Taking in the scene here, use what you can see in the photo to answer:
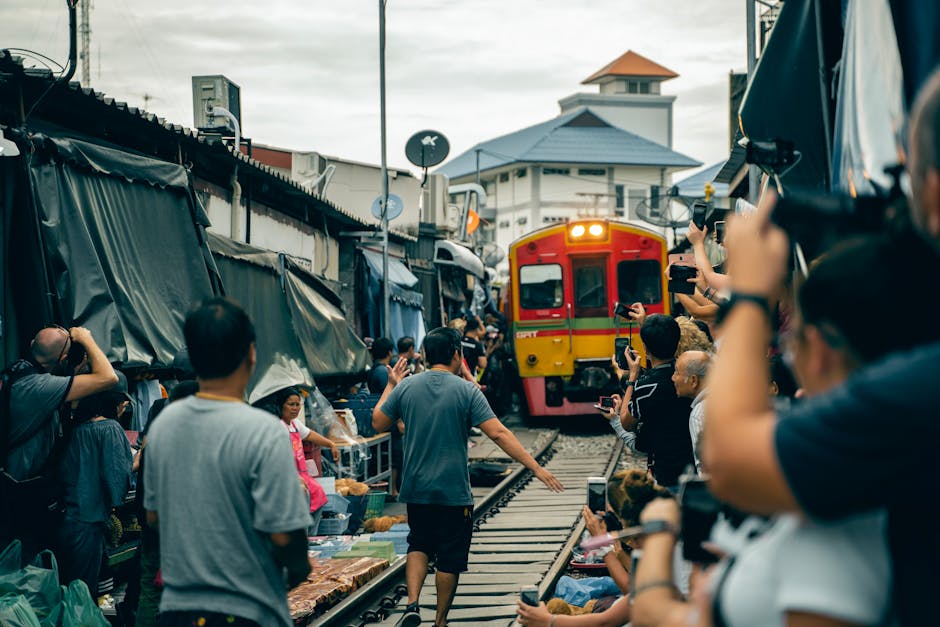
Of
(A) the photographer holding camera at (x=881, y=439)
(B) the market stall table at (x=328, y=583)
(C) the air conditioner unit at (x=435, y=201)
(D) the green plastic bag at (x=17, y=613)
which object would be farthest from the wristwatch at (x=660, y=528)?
(C) the air conditioner unit at (x=435, y=201)

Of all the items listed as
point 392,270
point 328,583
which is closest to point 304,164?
point 392,270

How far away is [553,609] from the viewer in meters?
5.61

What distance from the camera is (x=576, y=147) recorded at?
189 feet

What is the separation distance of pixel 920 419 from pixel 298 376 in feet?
30.6

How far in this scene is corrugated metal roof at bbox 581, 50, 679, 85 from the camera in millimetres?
67562

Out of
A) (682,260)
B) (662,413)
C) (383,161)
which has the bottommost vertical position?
(662,413)

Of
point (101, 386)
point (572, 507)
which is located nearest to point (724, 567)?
point (101, 386)

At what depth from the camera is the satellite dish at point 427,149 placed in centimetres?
1688

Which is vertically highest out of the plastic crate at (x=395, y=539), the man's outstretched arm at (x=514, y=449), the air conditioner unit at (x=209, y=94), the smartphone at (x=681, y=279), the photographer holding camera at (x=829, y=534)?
the air conditioner unit at (x=209, y=94)

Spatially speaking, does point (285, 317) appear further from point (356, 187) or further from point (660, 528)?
point (356, 187)

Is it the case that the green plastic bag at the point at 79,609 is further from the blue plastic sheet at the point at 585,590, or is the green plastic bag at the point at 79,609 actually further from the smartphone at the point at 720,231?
the smartphone at the point at 720,231

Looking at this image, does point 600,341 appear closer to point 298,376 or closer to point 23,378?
point 298,376

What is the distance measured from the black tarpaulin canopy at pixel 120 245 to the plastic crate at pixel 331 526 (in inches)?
89.4

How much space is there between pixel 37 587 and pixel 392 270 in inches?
522
